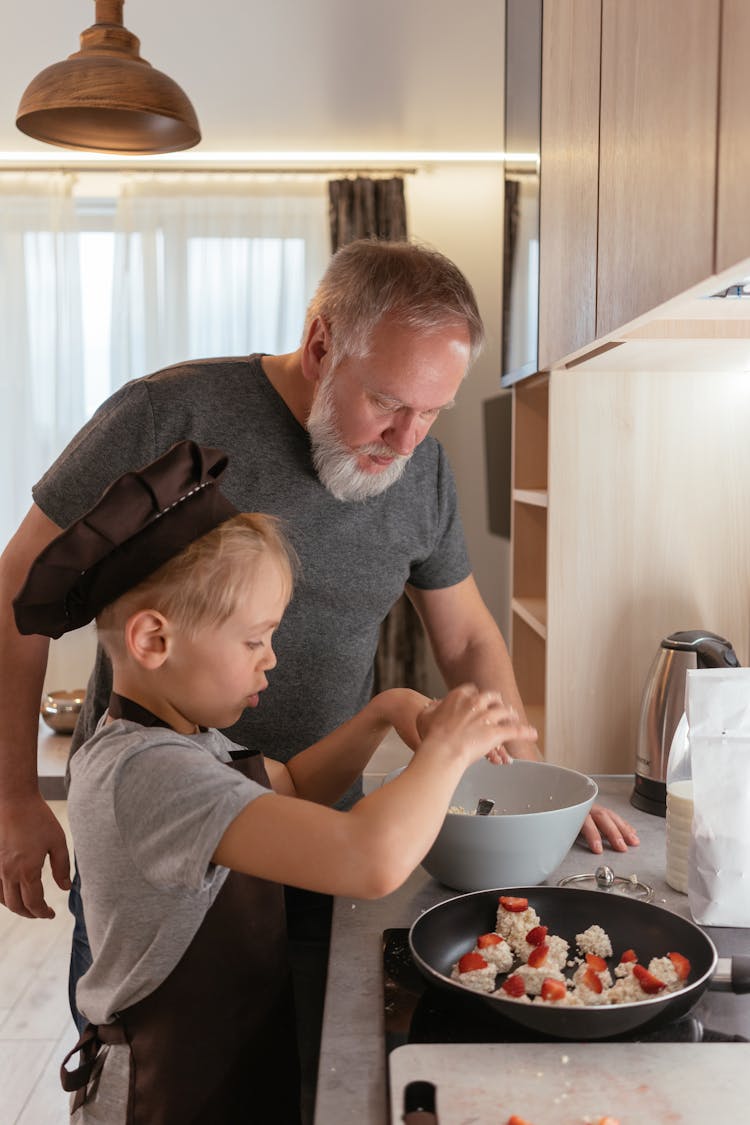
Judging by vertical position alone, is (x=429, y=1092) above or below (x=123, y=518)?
below

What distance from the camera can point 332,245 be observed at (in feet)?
16.0

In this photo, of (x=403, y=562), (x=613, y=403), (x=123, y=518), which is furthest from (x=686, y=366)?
(x=123, y=518)

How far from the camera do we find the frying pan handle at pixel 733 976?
998 mm

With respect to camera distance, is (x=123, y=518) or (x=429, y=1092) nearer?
(x=429, y=1092)

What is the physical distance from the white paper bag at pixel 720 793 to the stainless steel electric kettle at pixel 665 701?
473 millimetres

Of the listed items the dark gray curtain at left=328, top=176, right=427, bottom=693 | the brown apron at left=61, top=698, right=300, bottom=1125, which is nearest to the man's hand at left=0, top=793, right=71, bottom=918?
the brown apron at left=61, top=698, right=300, bottom=1125

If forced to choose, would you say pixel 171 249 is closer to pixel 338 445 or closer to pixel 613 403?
pixel 613 403

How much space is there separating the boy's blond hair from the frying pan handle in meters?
0.58

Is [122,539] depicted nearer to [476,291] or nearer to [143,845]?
[143,845]

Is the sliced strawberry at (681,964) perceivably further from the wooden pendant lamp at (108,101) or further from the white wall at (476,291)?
the white wall at (476,291)

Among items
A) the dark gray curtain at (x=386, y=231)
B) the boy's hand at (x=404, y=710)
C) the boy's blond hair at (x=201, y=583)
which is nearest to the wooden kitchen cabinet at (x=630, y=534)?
the boy's hand at (x=404, y=710)

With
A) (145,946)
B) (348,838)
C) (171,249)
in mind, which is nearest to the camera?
(348,838)

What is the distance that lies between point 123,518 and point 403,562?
2.41 feet

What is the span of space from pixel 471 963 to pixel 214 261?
432cm
